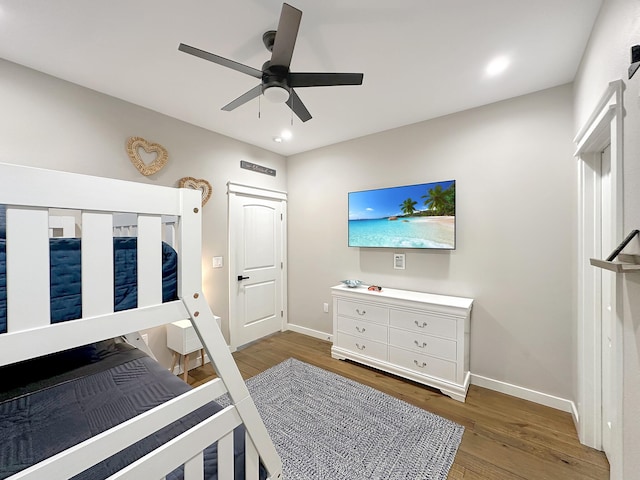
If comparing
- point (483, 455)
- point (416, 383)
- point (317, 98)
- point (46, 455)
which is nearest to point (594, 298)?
point (483, 455)

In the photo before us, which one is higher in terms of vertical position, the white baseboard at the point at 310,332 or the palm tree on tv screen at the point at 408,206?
the palm tree on tv screen at the point at 408,206

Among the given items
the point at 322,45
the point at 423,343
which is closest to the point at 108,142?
the point at 322,45

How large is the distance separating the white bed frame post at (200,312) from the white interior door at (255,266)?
2.40 m

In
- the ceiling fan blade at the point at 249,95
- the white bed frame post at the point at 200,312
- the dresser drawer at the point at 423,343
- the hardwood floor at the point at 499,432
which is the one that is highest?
the ceiling fan blade at the point at 249,95

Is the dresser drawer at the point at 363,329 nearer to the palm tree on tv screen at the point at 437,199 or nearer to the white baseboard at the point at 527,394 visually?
the white baseboard at the point at 527,394

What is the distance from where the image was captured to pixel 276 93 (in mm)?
1575

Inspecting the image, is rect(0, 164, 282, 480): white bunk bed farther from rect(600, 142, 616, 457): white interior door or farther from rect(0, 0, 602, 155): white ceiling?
rect(600, 142, 616, 457): white interior door

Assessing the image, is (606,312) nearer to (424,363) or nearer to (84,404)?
(424,363)

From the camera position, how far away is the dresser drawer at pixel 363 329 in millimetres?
2676

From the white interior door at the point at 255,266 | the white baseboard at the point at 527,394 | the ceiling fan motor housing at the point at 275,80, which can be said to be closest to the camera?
the ceiling fan motor housing at the point at 275,80

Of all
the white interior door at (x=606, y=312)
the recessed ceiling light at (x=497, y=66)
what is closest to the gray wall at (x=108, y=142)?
the recessed ceiling light at (x=497, y=66)

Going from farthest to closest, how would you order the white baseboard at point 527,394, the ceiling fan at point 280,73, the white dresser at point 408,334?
A: the white dresser at point 408,334 → the white baseboard at point 527,394 → the ceiling fan at point 280,73

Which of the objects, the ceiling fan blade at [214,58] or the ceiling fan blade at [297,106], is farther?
the ceiling fan blade at [297,106]

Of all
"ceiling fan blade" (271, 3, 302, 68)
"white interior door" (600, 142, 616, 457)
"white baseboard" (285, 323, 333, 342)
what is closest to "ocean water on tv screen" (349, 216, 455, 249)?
"white interior door" (600, 142, 616, 457)
